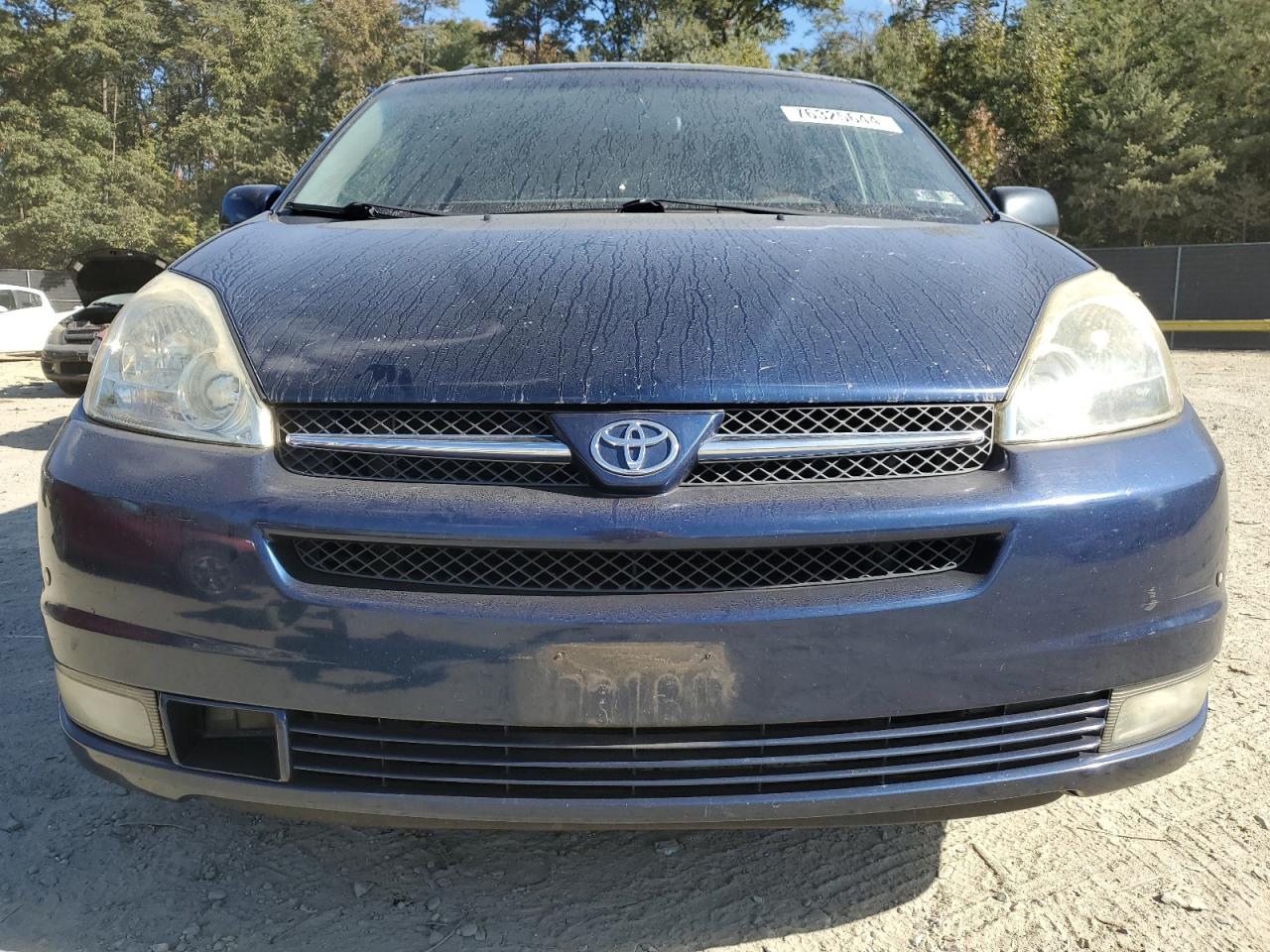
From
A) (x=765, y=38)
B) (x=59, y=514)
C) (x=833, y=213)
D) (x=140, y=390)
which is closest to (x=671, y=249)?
(x=833, y=213)

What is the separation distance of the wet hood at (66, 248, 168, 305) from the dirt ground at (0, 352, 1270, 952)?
801cm

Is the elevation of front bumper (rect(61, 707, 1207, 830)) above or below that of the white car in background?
above

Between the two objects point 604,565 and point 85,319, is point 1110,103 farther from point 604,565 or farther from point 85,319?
point 604,565

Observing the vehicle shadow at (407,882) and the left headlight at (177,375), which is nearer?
the left headlight at (177,375)

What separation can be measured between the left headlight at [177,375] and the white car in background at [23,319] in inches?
625

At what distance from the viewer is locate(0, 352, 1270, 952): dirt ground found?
165 cm

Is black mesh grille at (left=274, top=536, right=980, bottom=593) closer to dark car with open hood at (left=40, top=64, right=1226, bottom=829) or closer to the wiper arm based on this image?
dark car with open hood at (left=40, top=64, right=1226, bottom=829)

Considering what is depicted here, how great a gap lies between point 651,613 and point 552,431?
297mm

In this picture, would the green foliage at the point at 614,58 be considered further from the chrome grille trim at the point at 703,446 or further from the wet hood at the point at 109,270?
the chrome grille trim at the point at 703,446

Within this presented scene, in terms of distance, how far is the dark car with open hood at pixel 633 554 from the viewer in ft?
4.40

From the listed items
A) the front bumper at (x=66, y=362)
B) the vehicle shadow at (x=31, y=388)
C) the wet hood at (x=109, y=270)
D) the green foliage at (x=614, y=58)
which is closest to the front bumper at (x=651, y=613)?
the wet hood at (x=109, y=270)

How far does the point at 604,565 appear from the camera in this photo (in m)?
1.37

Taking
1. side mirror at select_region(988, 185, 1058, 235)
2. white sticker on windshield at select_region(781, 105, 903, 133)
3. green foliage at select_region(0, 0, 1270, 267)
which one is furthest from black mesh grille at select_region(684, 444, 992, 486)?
green foliage at select_region(0, 0, 1270, 267)

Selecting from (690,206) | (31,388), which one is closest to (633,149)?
(690,206)
